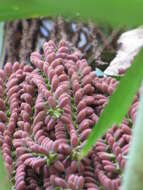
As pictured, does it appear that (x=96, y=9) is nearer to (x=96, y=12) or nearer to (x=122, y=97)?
(x=96, y=12)

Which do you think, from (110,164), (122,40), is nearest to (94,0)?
(110,164)

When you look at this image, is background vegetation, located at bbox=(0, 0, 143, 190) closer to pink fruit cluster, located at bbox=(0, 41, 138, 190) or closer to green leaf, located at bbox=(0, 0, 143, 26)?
green leaf, located at bbox=(0, 0, 143, 26)

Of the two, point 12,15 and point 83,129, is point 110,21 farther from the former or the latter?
point 83,129

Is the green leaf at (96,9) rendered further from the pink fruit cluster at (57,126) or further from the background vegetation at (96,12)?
the pink fruit cluster at (57,126)

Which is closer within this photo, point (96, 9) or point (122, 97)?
point (96, 9)

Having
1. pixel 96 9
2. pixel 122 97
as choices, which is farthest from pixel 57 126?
pixel 96 9
